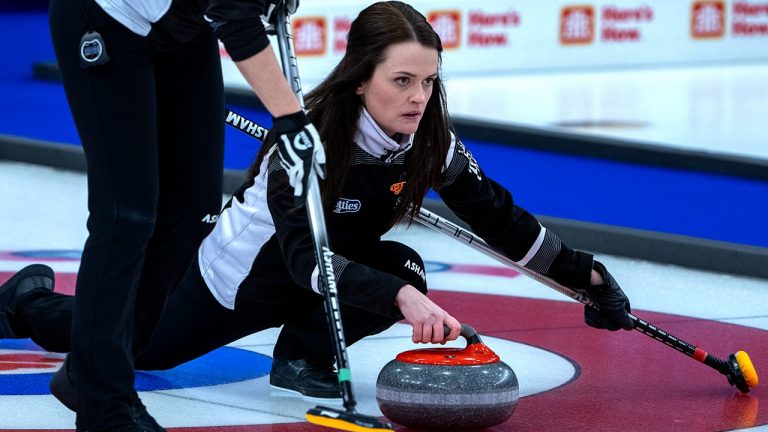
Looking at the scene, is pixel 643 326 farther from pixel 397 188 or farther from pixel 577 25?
pixel 577 25

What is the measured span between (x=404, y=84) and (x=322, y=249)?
0.51 metres

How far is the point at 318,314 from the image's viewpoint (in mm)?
2961

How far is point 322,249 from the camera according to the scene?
2379 mm

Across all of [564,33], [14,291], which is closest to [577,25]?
[564,33]

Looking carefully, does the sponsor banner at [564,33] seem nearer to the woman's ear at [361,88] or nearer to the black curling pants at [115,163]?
the woman's ear at [361,88]

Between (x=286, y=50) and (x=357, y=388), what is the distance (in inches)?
34.9

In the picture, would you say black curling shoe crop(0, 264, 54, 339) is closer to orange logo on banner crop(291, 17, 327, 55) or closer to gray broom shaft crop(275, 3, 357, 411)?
gray broom shaft crop(275, 3, 357, 411)

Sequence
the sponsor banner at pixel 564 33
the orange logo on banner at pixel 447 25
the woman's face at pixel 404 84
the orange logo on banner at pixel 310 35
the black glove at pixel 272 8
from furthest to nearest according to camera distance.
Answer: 1. the orange logo on banner at pixel 447 25
2. the sponsor banner at pixel 564 33
3. the orange logo on banner at pixel 310 35
4. the woman's face at pixel 404 84
5. the black glove at pixel 272 8

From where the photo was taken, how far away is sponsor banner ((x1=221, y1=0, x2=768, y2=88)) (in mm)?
10578

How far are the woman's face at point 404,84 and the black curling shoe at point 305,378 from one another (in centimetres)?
56

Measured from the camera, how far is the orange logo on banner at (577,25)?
12000mm

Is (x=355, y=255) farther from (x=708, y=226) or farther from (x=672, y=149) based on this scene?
(x=672, y=149)

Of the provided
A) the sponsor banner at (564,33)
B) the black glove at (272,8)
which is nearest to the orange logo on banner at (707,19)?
the sponsor banner at (564,33)

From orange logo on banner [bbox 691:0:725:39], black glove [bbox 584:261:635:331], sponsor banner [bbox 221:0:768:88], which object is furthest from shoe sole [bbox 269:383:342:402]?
orange logo on banner [bbox 691:0:725:39]
